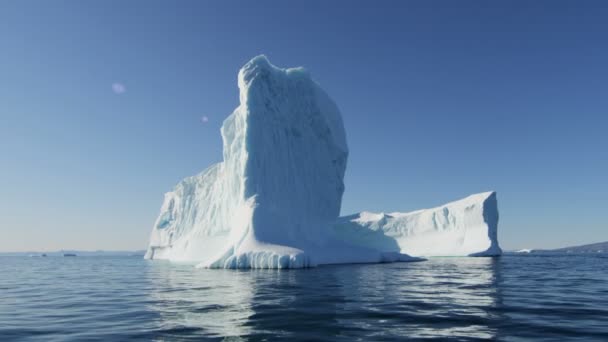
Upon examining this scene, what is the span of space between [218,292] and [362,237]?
47880 mm

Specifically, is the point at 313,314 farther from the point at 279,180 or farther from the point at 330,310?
the point at 279,180

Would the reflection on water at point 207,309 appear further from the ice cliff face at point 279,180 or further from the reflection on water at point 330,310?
the ice cliff face at point 279,180

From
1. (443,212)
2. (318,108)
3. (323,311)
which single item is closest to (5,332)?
(323,311)

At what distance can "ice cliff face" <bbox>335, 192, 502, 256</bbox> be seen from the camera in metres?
57.7

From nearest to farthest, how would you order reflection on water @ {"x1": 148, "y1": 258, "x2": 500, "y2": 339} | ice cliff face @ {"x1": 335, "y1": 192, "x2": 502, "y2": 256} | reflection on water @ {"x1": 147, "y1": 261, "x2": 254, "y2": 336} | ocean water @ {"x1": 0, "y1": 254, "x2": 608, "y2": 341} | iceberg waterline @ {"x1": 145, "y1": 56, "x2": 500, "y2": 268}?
ocean water @ {"x1": 0, "y1": 254, "x2": 608, "y2": 341}
reflection on water @ {"x1": 148, "y1": 258, "x2": 500, "y2": 339}
reflection on water @ {"x1": 147, "y1": 261, "x2": 254, "y2": 336}
iceberg waterline @ {"x1": 145, "y1": 56, "x2": 500, "y2": 268}
ice cliff face @ {"x1": 335, "y1": 192, "x2": 502, "y2": 256}

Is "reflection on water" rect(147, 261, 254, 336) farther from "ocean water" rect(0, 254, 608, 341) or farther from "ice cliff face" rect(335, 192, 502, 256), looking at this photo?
"ice cliff face" rect(335, 192, 502, 256)

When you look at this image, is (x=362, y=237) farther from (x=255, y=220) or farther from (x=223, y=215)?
(x=255, y=220)

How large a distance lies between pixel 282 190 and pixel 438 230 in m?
32.8

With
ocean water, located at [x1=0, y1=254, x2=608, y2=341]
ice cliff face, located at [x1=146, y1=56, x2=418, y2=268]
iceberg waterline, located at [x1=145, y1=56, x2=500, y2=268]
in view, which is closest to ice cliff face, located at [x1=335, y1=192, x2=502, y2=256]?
iceberg waterline, located at [x1=145, y1=56, x2=500, y2=268]

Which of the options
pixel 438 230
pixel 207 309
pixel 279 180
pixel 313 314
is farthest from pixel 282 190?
pixel 438 230

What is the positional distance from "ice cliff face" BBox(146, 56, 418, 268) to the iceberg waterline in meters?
0.10

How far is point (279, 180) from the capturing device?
1549 inches

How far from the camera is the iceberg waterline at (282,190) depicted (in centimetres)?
3181

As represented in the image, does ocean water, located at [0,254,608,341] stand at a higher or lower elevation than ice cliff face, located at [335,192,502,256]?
lower
